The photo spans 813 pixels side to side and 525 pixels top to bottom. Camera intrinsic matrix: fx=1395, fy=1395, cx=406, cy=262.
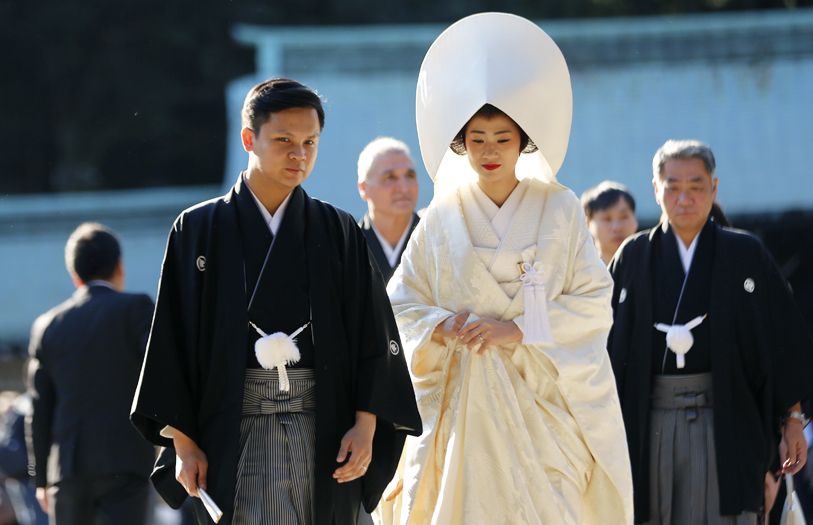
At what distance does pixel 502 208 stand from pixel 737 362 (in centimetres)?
122

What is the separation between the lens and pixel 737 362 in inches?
220

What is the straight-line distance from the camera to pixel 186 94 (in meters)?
23.2

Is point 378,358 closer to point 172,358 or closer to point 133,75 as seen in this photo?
point 172,358

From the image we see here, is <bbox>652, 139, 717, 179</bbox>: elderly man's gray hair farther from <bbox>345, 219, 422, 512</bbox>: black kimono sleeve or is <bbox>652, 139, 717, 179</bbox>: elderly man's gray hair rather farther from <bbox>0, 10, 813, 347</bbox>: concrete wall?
<bbox>0, 10, 813, 347</bbox>: concrete wall

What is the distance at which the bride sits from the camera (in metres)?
4.96

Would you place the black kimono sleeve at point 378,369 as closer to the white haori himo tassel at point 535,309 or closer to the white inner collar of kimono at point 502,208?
the white haori himo tassel at point 535,309

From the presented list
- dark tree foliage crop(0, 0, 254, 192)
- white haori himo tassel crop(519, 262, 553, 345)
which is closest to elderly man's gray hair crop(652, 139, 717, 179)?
white haori himo tassel crop(519, 262, 553, 345)

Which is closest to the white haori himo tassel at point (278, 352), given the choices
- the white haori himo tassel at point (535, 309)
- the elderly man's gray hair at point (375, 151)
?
the white haori himo tassel at point (535, 309)

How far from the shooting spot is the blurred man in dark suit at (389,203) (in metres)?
6.48

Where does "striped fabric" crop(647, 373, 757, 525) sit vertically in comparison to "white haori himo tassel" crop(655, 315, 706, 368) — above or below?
below

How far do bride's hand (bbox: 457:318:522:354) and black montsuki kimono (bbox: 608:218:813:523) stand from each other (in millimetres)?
946

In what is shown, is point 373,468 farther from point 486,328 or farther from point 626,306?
point 626,306

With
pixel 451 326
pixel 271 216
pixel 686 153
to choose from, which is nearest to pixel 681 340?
pixel 686 153

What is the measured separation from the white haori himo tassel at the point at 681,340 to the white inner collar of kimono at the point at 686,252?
0.84ft
